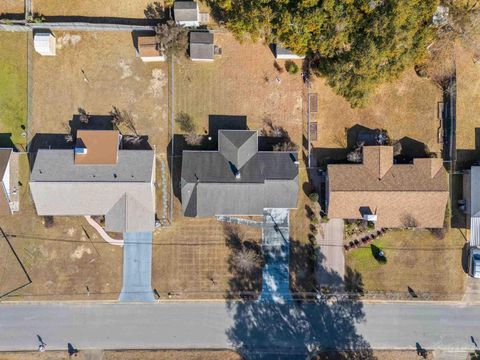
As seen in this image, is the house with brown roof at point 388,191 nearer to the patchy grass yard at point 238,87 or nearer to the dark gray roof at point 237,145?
the dark gray roof at point 237,145

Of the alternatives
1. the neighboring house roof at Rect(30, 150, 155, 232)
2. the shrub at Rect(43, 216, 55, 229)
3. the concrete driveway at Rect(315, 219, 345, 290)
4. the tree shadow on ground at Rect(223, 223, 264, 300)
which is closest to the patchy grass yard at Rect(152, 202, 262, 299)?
the tree shadow on ground at Rect(223, 223, 264, 300)

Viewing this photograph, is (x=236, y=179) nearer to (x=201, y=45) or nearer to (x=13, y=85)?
(x=201, y=45)

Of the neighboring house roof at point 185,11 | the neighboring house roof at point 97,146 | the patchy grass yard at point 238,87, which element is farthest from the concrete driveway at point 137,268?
the neighboring house roof at point 185,11

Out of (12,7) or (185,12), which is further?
(12,7)

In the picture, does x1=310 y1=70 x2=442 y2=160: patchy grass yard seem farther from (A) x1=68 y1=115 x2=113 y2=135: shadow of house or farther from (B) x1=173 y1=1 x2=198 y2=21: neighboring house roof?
(A) x1=68 y1=115 x2=113 y2=135: shadow of house

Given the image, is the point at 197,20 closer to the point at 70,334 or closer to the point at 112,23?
the point at 112,23

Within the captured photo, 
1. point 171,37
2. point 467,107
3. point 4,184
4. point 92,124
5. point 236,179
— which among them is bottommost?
point 4,184

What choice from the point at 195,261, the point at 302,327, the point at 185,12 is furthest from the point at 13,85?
the point at 302,327
